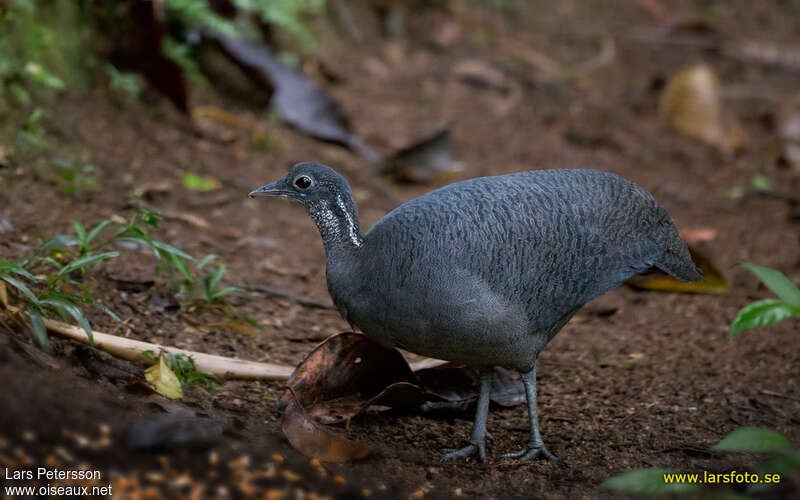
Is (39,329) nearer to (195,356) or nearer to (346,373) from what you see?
(195,356)

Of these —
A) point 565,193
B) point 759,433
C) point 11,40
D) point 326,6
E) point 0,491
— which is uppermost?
point 326,6

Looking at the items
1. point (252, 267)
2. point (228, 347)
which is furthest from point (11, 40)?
point (228, 347)

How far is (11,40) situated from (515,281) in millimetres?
3822

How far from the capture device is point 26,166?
16.2 feet

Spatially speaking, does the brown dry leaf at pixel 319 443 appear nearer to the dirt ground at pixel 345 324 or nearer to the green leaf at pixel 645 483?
the dirt ground at pixel 345 324

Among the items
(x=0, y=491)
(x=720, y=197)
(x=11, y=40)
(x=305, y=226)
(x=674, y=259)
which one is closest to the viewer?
(x=0, y=491)

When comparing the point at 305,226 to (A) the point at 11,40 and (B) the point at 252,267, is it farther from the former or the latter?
(A) the point at 11,40

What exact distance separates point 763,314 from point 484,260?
1026 mm

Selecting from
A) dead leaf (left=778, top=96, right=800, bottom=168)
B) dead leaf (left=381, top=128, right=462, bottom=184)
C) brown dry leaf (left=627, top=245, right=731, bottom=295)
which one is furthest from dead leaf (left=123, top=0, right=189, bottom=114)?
dead leaf (left=778, top=96, right=800, bottom=168)

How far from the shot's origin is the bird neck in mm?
3482

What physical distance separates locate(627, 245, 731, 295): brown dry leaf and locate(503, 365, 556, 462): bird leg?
180cm

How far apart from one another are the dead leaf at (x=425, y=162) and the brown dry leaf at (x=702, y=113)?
9.90 feet

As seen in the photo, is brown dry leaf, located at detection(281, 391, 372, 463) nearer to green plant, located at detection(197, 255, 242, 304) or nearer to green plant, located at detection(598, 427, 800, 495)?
green plant, located at detection(598, 427, 800, 495)

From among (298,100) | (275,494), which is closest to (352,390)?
(275,494)
